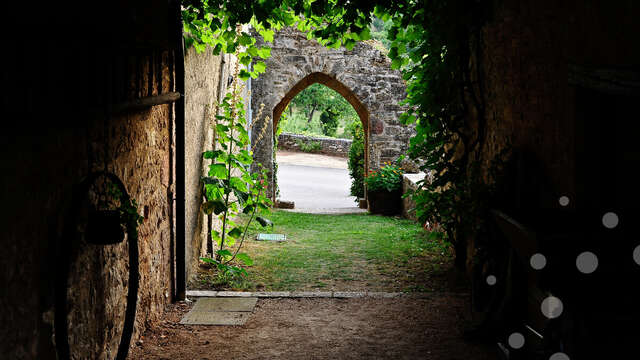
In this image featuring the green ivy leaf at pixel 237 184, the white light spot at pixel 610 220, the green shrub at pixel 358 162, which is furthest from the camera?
the green shrub at pixel 358 162

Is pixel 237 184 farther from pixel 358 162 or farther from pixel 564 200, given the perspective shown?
pixel 358 162

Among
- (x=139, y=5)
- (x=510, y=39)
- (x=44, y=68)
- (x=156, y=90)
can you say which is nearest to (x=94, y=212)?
(x=44, y=68)

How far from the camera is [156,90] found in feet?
13.2

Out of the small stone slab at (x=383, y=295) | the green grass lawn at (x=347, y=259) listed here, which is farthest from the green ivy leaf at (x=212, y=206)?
the small stone slab at (x=383, y=295)

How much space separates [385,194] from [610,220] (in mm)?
8766

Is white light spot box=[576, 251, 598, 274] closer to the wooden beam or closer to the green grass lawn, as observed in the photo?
the wooden beam

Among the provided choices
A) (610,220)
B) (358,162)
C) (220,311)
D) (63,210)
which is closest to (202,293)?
(220,311)

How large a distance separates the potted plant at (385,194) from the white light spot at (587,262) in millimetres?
8936

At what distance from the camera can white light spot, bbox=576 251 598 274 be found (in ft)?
7.70

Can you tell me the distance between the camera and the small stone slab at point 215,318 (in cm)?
422

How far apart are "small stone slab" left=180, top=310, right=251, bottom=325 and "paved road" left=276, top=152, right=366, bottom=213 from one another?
7.46 meters

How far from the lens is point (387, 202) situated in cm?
1137

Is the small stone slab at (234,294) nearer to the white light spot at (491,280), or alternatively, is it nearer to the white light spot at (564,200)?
the white light spot at (491,280)

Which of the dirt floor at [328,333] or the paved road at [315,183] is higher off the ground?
the dirt floor at [328,333]
